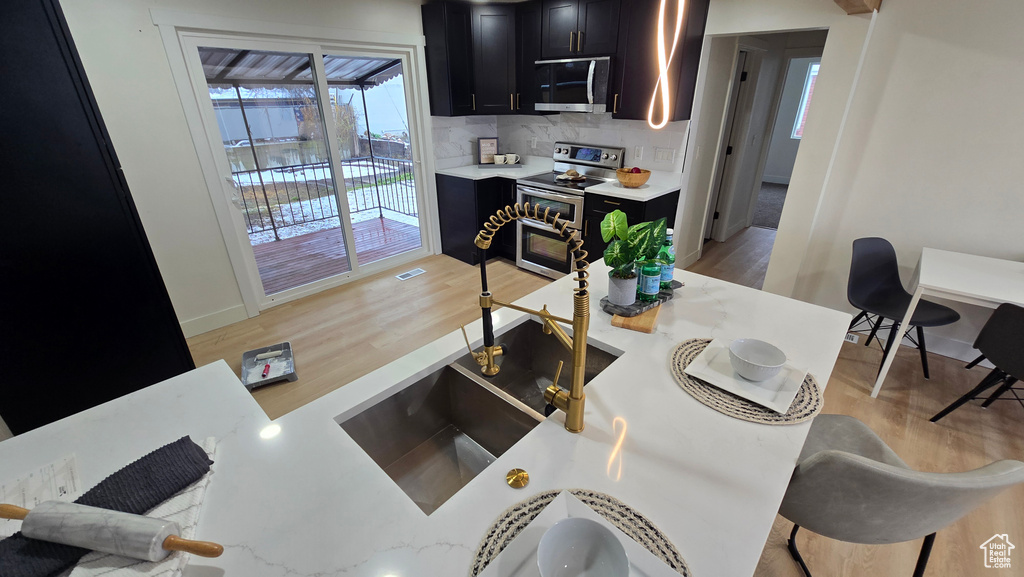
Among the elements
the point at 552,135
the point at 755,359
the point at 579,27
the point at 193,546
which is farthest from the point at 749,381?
the point at 552,135

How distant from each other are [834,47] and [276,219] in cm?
527

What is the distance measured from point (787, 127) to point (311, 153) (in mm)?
7872

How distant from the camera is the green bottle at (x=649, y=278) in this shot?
1496mm

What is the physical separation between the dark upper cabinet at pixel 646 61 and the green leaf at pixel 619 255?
7.16 ft

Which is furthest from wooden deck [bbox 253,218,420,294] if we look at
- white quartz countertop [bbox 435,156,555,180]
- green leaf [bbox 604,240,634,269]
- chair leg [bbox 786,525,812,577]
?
chair leg [bbox 786,525,812,577]

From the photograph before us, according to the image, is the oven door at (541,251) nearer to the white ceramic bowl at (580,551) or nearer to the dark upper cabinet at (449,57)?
the dark upper cabinet at (449,57)

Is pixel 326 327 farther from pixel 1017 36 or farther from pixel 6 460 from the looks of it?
pixel 1017 36

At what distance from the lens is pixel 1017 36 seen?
215 centimetres

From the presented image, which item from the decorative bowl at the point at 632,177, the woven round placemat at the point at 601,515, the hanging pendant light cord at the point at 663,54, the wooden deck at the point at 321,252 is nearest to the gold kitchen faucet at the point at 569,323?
the woven round placemat at the point at 601,515

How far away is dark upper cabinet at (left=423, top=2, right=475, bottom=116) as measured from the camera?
3.49 meters

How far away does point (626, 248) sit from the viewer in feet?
4.70

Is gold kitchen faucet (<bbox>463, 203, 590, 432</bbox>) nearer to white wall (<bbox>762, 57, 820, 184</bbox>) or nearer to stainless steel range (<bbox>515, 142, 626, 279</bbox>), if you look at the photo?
stainless steel range (<bbox>515, 142, 626, 279</bbox>)

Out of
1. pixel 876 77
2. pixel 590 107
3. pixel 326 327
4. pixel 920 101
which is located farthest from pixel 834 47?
pixel 326 327

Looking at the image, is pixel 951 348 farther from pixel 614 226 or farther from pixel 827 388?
pixel 614 226
